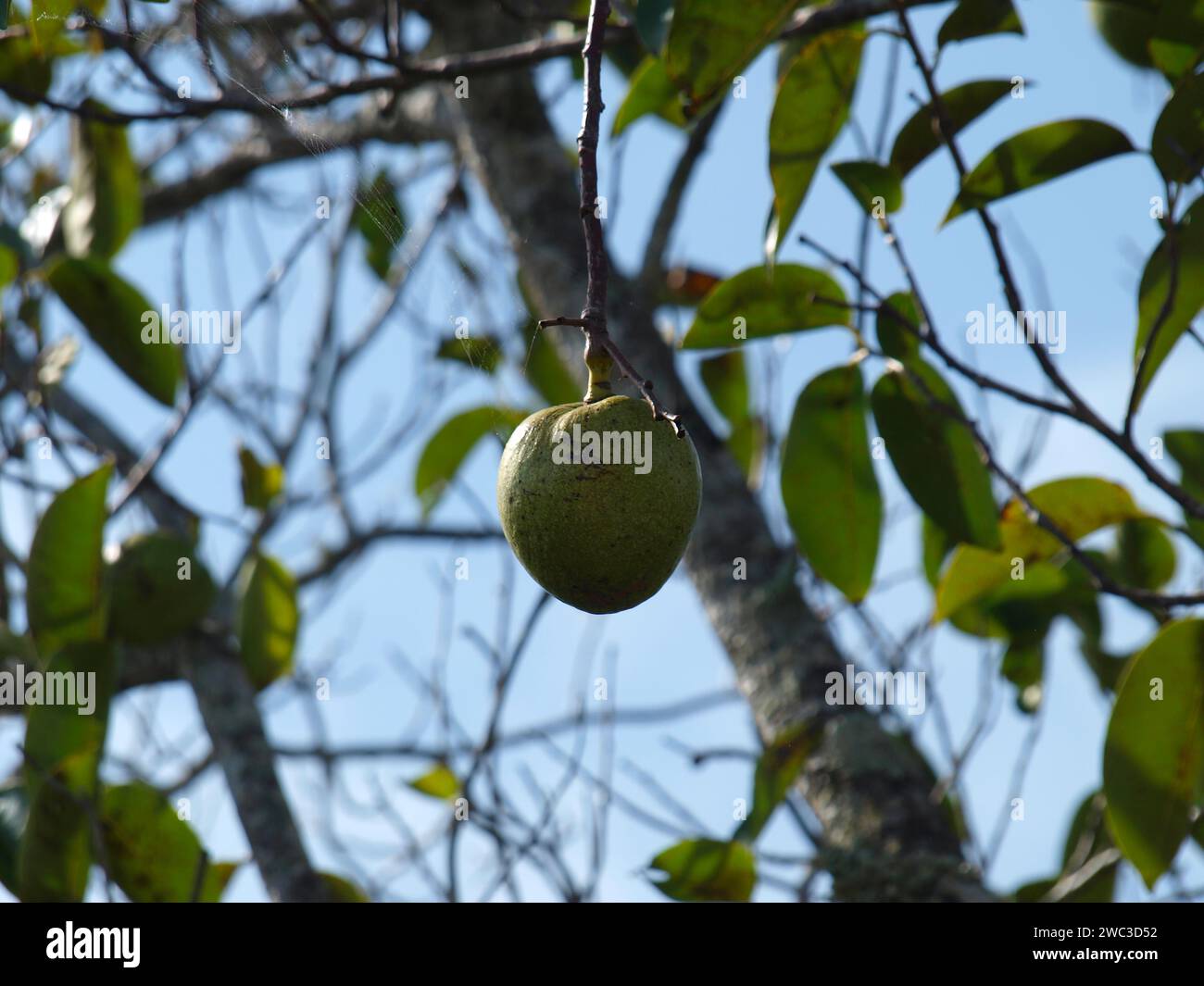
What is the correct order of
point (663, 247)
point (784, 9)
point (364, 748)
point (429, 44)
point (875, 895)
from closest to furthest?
1. point (784, 9)
2. point (875, 895)
3. point (663, 247)
4. point (429, 44)
5. point (364, 748)

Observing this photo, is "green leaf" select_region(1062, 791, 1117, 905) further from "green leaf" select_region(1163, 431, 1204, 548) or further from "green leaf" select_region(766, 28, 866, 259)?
"green leaf" select_region(766, 28, 866, 259)

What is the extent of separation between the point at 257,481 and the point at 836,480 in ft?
4.34

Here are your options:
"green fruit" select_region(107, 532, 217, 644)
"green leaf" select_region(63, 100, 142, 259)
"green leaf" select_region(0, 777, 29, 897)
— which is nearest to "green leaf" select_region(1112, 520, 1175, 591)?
"green fruit" select_region(107, 532, 217, 644)

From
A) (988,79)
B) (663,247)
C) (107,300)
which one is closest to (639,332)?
(663,247)

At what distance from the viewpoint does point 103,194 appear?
94.7 inches

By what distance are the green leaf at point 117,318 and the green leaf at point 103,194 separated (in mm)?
214

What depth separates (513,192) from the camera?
2.37m

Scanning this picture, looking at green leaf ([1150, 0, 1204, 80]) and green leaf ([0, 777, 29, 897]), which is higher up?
green leaf ([1150, 0, 1204, 80])

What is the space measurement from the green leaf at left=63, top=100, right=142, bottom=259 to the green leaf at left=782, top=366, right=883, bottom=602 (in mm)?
1405

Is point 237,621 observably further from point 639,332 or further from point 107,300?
point 639,332

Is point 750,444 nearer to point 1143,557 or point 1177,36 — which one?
point 1143,557

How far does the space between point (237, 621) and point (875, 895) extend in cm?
128

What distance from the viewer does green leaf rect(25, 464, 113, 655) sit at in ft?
6.57

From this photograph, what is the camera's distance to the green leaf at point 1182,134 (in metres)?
1.46
